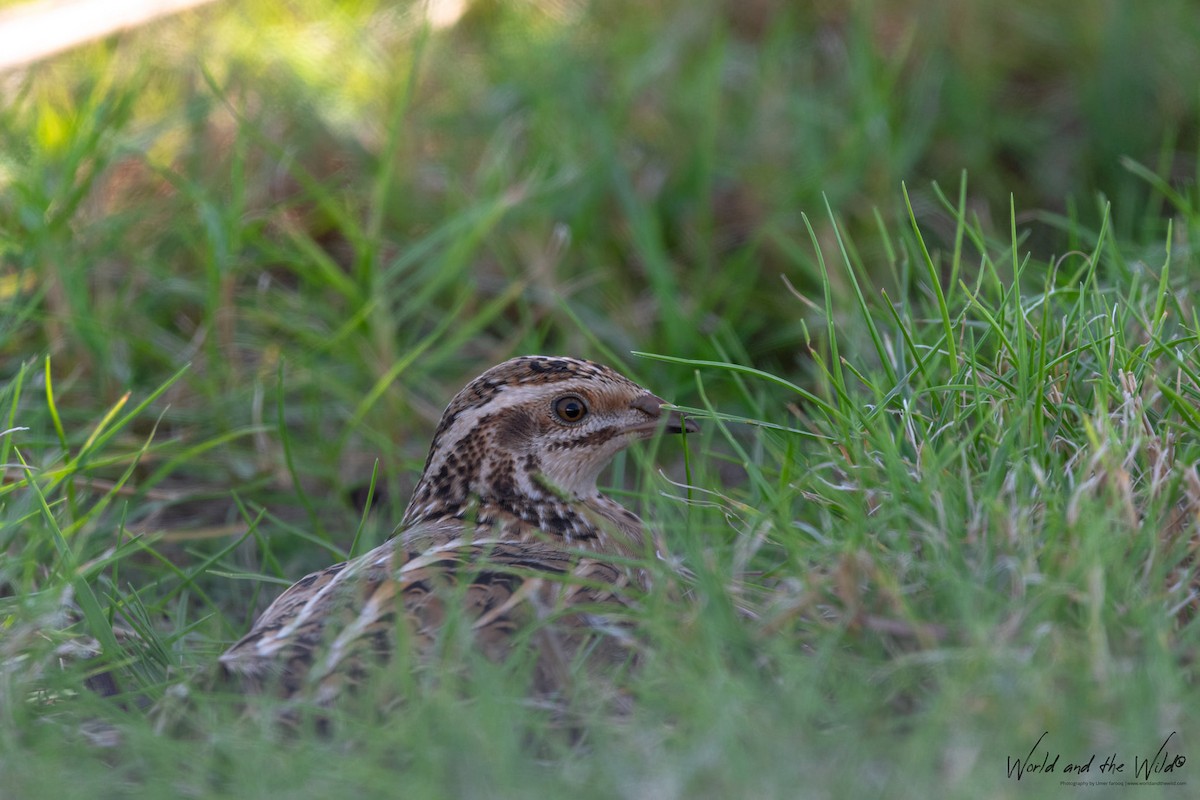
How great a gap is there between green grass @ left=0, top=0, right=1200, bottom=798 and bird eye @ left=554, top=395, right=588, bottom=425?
339mm

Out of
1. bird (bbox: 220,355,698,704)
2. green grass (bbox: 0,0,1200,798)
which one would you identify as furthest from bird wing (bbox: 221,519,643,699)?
green grass (bbox: 0,0,1200,798)

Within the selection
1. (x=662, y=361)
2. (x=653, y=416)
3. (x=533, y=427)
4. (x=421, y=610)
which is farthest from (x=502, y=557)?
(x=662, y=361)

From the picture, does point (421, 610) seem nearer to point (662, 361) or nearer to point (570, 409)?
point (570, 409)

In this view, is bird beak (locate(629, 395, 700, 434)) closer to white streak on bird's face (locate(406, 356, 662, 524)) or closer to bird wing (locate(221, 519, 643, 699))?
white streak on bird's face (locate(406, 356, 662, 524))

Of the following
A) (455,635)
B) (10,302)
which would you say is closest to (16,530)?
(10,302)

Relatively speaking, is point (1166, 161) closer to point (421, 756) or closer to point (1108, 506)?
point (1108, 506)

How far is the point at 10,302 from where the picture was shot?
5.78 m

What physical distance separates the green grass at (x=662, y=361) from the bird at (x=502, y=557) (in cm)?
17

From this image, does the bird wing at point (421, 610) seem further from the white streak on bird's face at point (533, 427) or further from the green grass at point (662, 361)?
the white streak on bird's face at point (533, 427)

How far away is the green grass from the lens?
10.4 feet

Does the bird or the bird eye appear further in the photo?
the bird eye

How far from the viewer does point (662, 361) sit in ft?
19.6

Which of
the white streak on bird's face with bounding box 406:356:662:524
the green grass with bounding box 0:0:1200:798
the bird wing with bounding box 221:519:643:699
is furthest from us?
the white streak on bird's face with bounding box 406:356:662:524

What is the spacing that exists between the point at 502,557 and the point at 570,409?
719 millimetres
